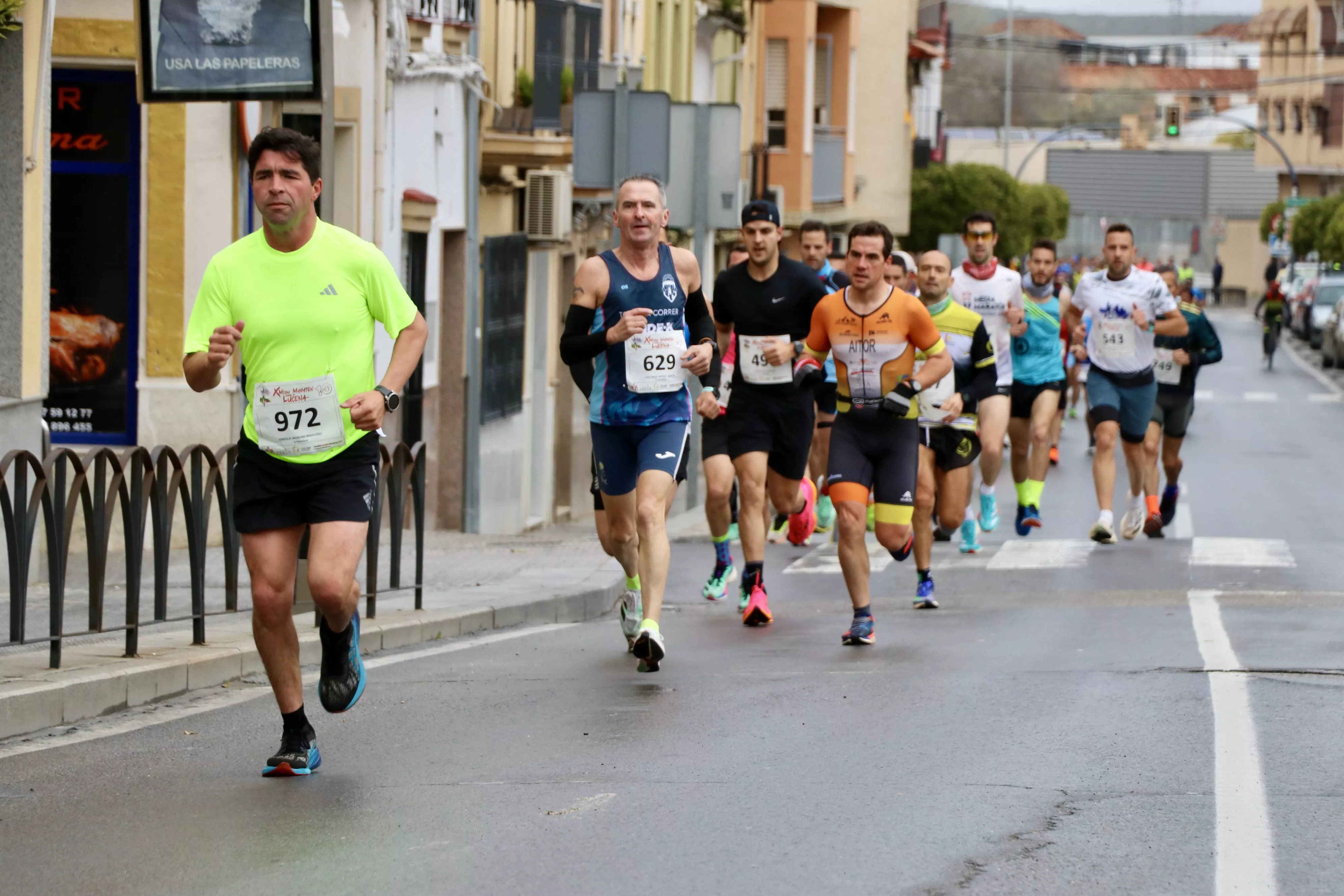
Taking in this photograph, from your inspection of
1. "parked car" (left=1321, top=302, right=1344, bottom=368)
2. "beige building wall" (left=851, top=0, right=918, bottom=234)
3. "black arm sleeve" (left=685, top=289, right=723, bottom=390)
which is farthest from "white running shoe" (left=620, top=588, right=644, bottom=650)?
"beige building wall" (left=851, top=0, right=918, bottom=234)

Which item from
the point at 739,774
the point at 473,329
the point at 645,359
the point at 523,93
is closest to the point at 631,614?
the point at 645,359

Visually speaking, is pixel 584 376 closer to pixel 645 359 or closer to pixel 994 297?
pixel 645 359

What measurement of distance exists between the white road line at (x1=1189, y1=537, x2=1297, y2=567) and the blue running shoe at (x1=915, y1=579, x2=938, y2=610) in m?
3.22

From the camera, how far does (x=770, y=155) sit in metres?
43.6

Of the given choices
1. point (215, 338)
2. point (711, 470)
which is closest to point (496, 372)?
point (711, 470)

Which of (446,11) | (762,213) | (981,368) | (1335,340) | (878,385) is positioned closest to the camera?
(878,385)

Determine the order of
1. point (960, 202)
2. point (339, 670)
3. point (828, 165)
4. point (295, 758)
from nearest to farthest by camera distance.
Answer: point (295, 758), point (339, 670), point (828, 165), point (960, 202)


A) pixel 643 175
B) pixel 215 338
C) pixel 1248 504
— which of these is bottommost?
pixel 1248 504

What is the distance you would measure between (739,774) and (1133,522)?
1094 centimetres

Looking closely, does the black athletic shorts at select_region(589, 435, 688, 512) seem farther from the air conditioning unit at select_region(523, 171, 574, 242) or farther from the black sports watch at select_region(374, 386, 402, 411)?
the air conditioning unit at select_region(523, 171, 574, 242)

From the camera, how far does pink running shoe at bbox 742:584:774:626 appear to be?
39.0 feet

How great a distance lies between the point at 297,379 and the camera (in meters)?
7.11

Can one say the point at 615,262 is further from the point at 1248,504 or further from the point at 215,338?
the point at 1248,504

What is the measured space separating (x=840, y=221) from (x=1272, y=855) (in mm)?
43892
